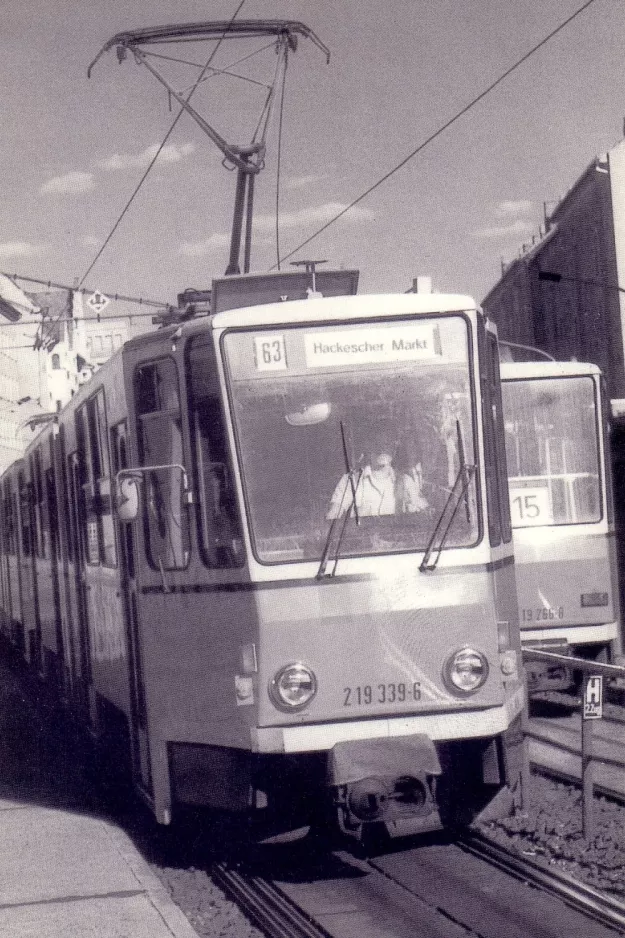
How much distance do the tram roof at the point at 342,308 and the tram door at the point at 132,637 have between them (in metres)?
1.25

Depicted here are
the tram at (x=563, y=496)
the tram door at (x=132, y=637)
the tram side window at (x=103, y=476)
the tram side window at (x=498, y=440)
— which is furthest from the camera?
the tram at (x=563, y=496)

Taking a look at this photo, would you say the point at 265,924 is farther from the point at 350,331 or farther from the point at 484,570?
the point at 350,331

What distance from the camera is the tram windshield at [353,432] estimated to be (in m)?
7.32

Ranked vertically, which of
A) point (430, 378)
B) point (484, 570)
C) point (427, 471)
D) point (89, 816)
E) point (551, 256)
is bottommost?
point (89, 816)

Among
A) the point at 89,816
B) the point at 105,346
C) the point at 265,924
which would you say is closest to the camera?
the point at 265,924

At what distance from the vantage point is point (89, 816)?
953 cm

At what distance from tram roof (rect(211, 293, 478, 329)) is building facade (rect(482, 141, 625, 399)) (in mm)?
22410

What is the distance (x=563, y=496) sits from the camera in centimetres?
1424

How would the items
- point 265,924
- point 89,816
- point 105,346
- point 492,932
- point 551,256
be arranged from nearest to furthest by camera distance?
point 492,932 < point 265,924 < point 89,816 < point 551,256 < point 105,346

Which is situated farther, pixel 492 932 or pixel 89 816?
pixel 89 816

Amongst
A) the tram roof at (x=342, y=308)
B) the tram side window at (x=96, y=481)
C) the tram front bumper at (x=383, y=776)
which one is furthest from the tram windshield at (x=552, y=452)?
the tram front bumper at (x=383, y=776)

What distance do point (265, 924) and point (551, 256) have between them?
31.8 metres

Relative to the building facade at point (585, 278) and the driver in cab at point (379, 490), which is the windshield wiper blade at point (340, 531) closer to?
the driver in cab at point (379, 490)

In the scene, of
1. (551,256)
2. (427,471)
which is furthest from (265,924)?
(551,256)
